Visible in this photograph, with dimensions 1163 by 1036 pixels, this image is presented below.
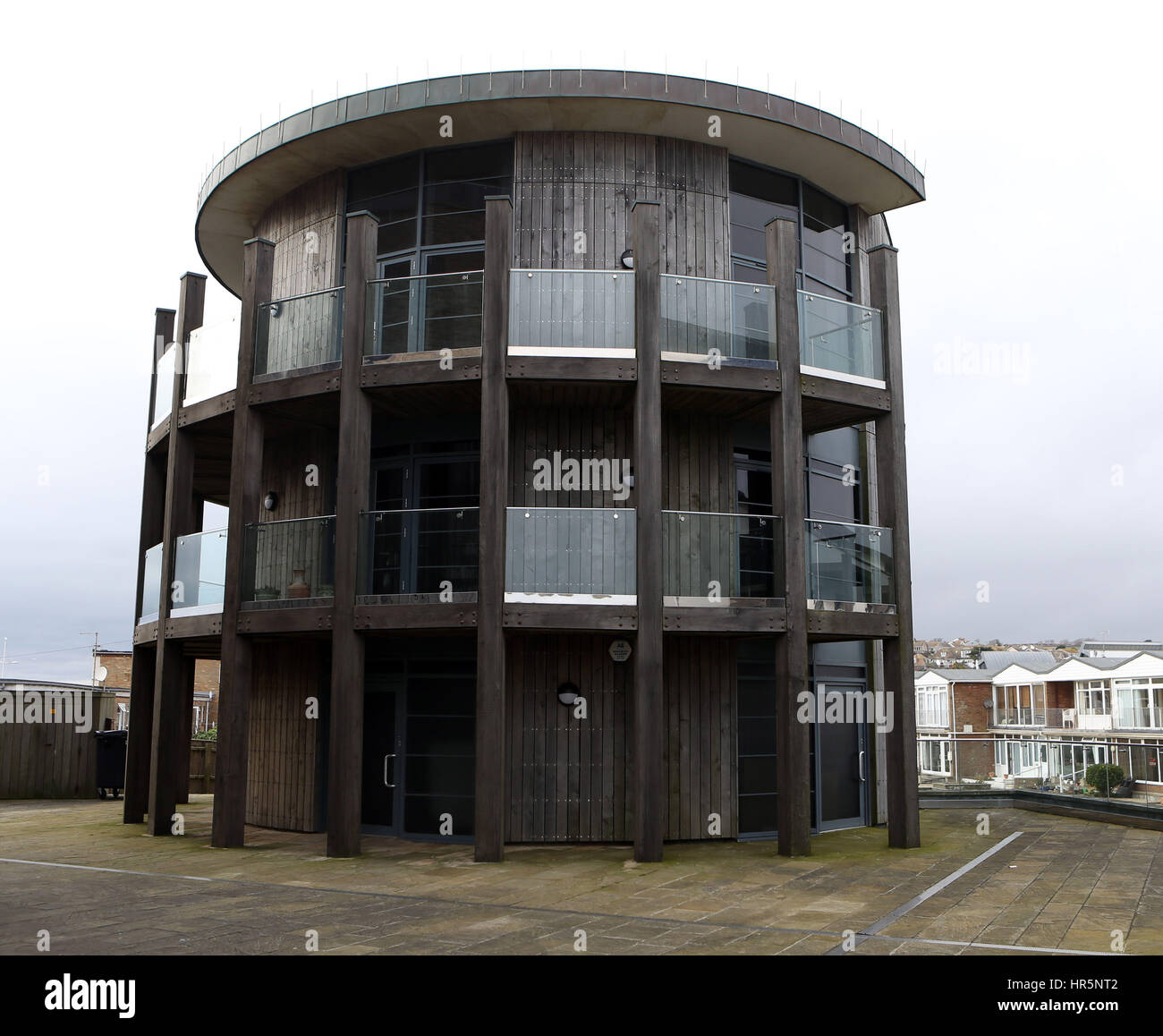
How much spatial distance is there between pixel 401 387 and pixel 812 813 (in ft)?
26.6

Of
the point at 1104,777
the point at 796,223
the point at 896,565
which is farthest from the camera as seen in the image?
the point at 1104,777

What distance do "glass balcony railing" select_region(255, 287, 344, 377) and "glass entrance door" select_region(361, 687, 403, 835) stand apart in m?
4.54

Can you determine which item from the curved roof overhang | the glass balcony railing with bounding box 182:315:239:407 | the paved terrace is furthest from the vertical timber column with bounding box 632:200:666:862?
the glass balcony railing with bounding box 182:315:239:407

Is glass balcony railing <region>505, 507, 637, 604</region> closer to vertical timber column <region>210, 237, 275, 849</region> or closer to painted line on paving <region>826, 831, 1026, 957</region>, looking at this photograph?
vertical timber column <region>210, 237, 275, 849</region>

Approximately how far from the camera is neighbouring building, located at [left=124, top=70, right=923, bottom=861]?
12.4 metres

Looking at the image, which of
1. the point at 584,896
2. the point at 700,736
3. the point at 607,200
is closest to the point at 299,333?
the point at 607,200

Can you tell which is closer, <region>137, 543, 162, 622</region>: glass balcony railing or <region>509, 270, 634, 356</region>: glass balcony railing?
<region>509, 270, 634, 356</region>: glass balcony railing

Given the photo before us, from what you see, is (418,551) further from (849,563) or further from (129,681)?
(129,681)

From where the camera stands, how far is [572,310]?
12.8m

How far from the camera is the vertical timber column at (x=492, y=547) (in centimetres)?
1176

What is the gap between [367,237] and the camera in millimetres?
13172

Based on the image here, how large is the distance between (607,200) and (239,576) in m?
6.95
